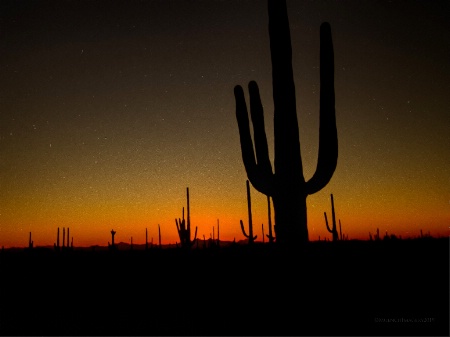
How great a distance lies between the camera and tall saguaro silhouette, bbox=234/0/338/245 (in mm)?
7523

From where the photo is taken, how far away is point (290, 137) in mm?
7656

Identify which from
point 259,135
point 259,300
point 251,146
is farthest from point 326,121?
point 259,300

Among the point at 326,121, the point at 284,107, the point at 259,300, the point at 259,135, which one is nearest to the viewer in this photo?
the point at 259,300

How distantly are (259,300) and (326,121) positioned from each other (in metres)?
3.58

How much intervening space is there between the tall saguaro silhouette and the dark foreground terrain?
74 centimetres

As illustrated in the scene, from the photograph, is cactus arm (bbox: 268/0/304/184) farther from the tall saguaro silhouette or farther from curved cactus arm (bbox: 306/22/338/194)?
curved cactus arm (bbox: 306/22/338/194)

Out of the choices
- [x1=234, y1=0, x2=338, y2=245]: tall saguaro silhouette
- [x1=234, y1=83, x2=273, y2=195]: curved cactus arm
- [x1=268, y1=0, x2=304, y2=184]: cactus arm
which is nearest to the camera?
[x1=234, y1=0, x2=338, y2=245]: tall saguaro silhouette

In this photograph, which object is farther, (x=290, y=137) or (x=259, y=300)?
(x=290, y=137)

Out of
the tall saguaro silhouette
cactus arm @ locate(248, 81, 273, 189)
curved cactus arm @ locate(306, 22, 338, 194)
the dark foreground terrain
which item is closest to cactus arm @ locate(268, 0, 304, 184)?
the tall saguaro silhouette

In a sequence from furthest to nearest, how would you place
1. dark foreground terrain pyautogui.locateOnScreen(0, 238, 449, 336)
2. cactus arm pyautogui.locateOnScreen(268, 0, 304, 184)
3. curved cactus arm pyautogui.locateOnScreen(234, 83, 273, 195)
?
curved cactus arm pyautogui.locateOnScreen(234, 83, 273, 195) → cactus arm pyautogui.locateOnScreen(268, 0, 304, 184) → dark foreground terrain pyautogui.locateOnScreen(0, 238, 449, 336)

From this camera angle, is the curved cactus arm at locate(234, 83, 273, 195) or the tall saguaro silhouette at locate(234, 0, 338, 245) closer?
the tall saguaro silhouette at locate(234, 0, 338, 245)

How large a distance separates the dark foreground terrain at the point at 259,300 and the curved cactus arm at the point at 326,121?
55.4 inches

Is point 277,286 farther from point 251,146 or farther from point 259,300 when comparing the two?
point 251,146

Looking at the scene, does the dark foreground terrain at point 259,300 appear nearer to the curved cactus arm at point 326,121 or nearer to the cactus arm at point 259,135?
the curved cactus arm at point 326,121
